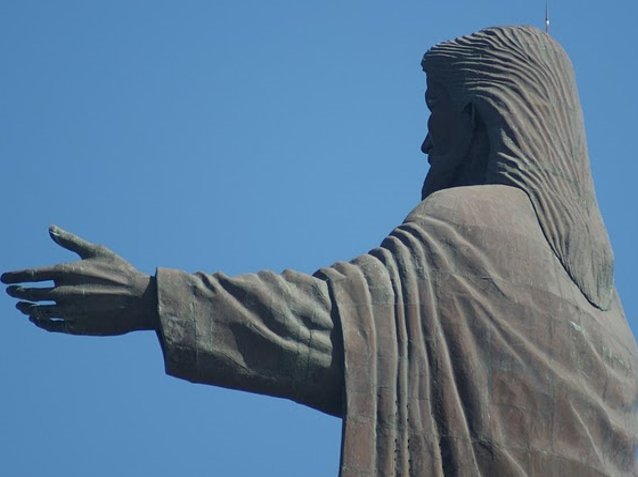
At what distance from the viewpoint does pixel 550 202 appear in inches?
826

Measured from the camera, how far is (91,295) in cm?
1992

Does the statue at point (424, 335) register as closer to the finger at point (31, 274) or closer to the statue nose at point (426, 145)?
the finger at point (31, 274)

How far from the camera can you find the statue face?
71.1ft

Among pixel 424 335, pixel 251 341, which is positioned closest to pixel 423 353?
pixel 424 335

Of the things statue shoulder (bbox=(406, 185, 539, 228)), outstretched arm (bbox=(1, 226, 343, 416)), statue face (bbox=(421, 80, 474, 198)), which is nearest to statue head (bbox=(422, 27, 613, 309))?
statue face (bbox=(421, 80, 474, 198))

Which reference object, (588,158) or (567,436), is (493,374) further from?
(588,158)

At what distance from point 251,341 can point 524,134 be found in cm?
293

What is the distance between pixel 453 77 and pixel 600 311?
228 cm

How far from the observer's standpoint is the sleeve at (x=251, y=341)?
1980cm

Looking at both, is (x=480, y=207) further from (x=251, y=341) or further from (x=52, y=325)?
(x=52, y=325)

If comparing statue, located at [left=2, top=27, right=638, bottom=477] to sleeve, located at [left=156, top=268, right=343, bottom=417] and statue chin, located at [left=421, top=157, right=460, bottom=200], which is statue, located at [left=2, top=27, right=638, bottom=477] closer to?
sleeve, located at [left=156, top=268, right=343, bottom=417]

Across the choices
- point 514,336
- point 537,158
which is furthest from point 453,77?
point 514,336

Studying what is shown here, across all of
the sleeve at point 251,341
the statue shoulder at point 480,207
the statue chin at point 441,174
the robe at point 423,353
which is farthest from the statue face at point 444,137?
the sleeve at point 251,341

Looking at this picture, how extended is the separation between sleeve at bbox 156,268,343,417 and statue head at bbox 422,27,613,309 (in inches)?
84.3
